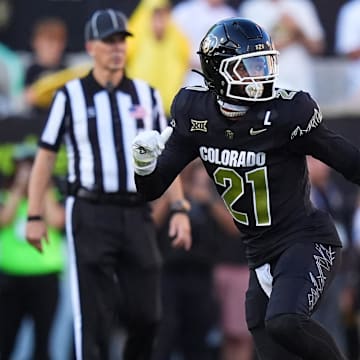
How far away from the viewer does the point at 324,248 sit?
5367 millimetres

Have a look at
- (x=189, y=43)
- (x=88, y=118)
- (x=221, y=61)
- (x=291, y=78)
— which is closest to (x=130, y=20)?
(x=189, y=43)

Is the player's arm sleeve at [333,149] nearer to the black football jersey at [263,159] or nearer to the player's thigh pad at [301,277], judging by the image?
the black football jersey at [263,159]

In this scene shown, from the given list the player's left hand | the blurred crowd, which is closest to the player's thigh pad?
the player's left hand

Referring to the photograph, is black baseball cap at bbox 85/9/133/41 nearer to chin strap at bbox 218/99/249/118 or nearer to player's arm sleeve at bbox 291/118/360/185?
chin strap at bbox 218/99/249/118

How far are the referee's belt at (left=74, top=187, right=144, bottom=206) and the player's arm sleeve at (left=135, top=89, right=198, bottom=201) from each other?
1.17 metres

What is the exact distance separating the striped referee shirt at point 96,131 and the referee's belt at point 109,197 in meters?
0.03

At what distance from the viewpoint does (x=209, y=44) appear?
5.35m

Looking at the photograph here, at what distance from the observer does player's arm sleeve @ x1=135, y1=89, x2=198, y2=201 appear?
5477 mm

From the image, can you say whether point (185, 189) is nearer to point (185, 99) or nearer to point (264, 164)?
point (185, 99)

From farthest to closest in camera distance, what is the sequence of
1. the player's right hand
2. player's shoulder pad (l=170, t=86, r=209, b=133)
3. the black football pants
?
player's shoulder pad (l=170, t=86, r=209, b=133)
the player's right hand
the black football pants

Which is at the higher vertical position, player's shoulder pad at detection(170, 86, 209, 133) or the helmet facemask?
the helmet facemask

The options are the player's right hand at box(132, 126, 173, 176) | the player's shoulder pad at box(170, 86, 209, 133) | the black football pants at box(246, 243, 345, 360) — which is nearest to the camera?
the black football pants at box(246, 243, 345, 360)

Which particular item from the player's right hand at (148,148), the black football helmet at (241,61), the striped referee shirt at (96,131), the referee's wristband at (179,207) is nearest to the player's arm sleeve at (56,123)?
the striped referee shirt at (96,131)

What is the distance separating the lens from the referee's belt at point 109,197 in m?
6.71
